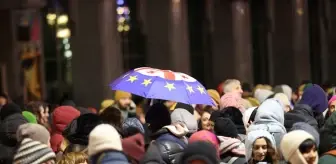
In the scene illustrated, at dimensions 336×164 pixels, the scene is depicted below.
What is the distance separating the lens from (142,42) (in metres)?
25.1

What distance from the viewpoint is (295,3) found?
3061 cm

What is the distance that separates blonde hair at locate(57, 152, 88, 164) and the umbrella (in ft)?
4.05

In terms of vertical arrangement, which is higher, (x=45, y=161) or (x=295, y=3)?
(x=45, y=161)

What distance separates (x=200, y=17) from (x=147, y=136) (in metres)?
20.0

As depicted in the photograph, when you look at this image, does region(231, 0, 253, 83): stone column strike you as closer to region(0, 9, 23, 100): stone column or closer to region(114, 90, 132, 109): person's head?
region(0, 9, 23, 100): stone column

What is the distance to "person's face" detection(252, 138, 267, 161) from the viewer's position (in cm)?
731

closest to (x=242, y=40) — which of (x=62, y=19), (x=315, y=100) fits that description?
(x=62, y=19)

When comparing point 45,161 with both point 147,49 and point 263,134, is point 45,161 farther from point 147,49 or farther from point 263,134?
point 147,49

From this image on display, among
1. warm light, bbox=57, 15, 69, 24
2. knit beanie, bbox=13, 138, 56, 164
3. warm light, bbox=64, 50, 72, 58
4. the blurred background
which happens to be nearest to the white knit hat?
knit beanie, bbox=13, 138, 56, 164

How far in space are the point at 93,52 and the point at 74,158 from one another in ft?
48.2

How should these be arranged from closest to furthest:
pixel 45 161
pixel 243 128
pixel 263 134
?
pixel 45 161, pixel 263 134, pixel 243 128

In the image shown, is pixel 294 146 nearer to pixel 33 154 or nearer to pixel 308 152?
pixel 308 152

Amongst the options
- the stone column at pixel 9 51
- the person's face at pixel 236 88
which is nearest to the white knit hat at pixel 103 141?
the person's face at pixel 236 88

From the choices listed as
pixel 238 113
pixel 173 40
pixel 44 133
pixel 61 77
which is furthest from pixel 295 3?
pixel 44 133
